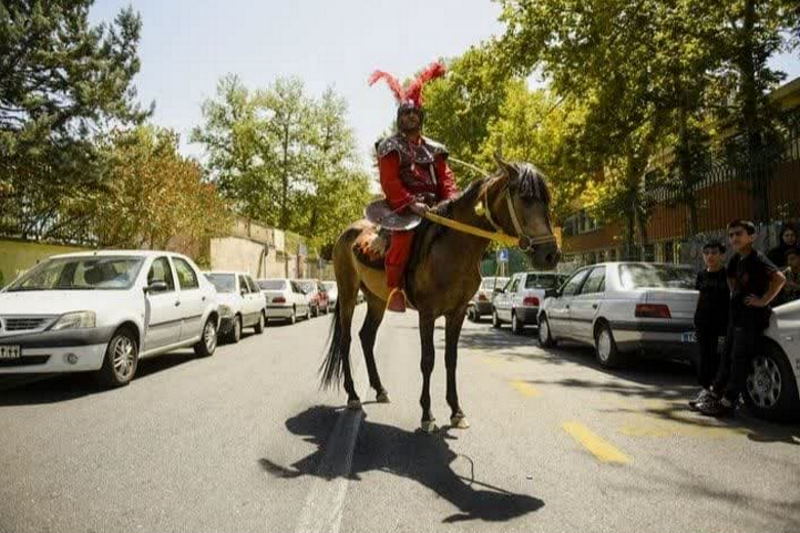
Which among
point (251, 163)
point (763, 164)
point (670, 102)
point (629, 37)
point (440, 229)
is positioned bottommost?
point (440, 229)

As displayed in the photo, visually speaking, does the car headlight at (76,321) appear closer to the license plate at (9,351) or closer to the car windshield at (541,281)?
the license plate at (9,351)

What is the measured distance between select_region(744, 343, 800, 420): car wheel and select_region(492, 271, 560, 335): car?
9.06 metres

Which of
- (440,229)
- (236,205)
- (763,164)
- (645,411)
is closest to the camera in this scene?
(440,229)

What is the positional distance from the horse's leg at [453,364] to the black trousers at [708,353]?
296 cm

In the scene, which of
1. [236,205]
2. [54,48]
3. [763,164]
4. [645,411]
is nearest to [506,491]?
[645,411]

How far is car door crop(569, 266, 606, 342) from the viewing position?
10109 mm

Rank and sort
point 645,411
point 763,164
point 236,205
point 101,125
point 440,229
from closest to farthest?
1. point 440,229
2. point 645,411
3. point 763,164
4. point 101,125
5. point 236,205

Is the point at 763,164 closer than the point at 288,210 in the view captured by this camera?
Yes

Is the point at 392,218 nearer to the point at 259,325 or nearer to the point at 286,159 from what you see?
the point at 259,325

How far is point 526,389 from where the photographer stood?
7.77 meters

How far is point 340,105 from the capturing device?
55.1 metres

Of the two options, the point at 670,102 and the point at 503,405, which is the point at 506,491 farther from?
the point at 670,102

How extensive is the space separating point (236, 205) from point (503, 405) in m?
48.6

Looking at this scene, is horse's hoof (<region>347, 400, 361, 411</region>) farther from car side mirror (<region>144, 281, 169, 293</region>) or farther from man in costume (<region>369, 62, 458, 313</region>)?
car side mirror (<region>144, 281, 169, 293</region>)
